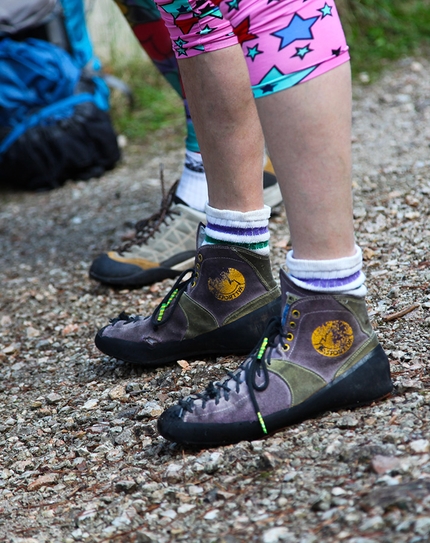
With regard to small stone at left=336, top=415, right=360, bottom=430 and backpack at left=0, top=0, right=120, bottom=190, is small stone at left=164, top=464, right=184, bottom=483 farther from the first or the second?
backpack at left=0, top=0, right=120, bottom=190

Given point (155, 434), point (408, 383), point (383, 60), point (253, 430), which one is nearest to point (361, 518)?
point (253, 430)

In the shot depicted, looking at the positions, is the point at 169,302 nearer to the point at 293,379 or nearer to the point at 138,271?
the point at 293,379

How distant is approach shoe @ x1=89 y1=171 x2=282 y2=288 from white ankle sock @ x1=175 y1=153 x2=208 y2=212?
0.03 meters

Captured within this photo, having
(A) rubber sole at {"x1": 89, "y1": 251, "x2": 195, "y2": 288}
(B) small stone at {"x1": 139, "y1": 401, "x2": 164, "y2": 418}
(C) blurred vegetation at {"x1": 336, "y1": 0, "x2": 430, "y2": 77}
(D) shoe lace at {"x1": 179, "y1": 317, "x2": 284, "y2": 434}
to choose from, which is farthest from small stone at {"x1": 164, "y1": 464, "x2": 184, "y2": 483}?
(C) blurred vegetation at {"x1": 336, "y1": 0, "x2": 430, "y2": 77}

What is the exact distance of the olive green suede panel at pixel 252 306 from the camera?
1642 mm

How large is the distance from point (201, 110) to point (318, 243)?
1.67 ft

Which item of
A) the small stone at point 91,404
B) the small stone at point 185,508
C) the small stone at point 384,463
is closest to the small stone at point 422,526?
the small stone at point 384,463

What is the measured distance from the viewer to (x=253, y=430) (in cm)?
133

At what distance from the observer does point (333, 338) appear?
1325 mm

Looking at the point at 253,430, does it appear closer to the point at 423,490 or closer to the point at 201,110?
the point at 423,490

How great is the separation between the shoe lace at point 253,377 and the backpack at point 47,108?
2820 millimetres

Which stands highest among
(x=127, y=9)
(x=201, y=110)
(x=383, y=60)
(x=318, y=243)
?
(x=127, y=9)

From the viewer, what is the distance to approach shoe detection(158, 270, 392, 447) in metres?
1.32

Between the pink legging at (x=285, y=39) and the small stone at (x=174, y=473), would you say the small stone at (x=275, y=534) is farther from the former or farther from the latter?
the pink legging at (x=285, y=39)
